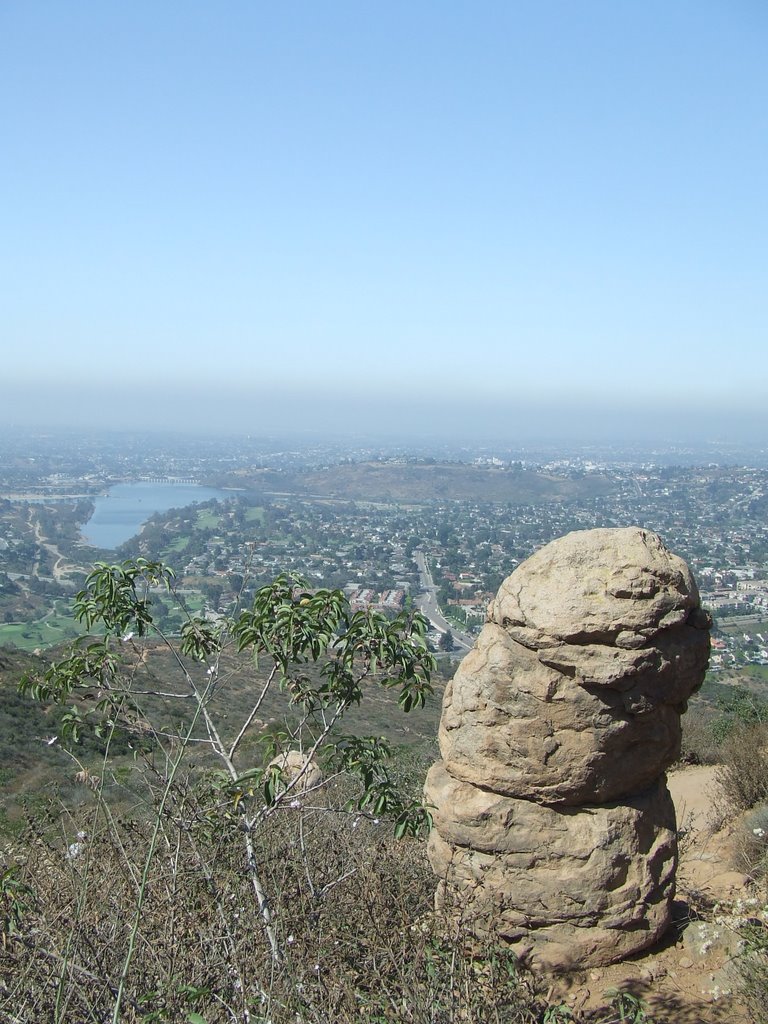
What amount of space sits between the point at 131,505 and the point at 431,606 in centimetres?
4784

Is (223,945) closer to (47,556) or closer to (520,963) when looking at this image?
(520,963)

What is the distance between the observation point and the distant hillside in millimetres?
75062

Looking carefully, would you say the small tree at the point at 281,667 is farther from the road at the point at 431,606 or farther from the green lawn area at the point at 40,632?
the green lawn area at the point at 40,632

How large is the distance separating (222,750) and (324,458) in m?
126

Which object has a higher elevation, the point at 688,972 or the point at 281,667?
the point at 281,667

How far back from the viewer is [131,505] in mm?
71500

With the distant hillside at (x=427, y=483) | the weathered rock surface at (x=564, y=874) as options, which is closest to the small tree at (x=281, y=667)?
the weathered rock surface at (x=564, y=874)

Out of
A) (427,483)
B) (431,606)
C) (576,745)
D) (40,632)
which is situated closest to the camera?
(576,745)

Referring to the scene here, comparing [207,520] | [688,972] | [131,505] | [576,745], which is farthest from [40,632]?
[131,505]

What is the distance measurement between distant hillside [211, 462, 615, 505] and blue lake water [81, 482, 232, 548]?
7383 millimetres

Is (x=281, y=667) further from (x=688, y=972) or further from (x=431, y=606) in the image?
(x=431, y=606)

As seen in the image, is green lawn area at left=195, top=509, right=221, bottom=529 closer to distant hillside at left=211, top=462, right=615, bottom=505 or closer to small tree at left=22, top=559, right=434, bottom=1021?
distant hillside at left=211, top=462, right=615, bottom=505

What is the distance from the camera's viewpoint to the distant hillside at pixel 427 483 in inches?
2955

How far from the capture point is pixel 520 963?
14.3ft
